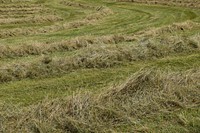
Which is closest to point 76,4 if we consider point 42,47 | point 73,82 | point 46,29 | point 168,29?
point 46,29

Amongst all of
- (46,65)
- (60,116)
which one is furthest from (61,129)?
(46,65)

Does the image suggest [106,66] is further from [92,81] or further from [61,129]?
[61,129]

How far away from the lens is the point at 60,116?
29.9 ft

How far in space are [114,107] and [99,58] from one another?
16.7 ft

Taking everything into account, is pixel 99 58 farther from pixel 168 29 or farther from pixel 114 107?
pixel 168 29

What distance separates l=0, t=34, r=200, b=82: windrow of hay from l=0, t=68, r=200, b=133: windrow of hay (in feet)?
11.9

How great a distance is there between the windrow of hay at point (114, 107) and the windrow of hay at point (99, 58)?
363 cm

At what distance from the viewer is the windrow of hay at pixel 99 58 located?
13.4 m

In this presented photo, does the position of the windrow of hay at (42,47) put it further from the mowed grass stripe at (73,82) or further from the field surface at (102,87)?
the mowed grass stripe at (73,82)

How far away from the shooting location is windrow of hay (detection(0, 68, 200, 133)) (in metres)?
8.83

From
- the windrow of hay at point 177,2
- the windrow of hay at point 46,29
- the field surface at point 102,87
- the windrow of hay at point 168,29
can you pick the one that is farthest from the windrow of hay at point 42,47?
the windrow of hay at point 177,2

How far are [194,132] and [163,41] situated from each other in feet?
28.4

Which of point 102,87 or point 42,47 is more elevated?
point 102,87

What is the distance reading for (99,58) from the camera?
1461 cm
